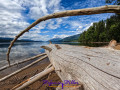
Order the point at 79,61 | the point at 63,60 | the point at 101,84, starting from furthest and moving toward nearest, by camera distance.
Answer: the point at 63,60, the point at 79,61, the point at 101,84

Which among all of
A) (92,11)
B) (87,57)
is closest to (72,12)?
(92,11)

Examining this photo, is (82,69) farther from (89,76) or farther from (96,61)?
(96,61)

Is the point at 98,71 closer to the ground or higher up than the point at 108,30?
closer to the ground

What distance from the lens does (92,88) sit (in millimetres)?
987

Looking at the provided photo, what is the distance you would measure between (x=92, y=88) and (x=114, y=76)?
356mm

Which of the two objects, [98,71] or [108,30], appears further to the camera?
[108,30]

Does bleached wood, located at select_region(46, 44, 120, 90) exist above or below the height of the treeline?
below

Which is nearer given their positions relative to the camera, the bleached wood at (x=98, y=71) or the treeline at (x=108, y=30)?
the bleached wood at (x=98, y=71)

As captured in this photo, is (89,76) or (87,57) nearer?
(89,76)

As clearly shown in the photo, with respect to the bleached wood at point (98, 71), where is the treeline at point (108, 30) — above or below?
above

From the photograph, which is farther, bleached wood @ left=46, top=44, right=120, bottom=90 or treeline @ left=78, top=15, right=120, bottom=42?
treeline @ left=78, top=15, right=120, bottom=42

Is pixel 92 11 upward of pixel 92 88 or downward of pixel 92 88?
upward

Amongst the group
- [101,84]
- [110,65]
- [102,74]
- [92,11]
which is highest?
[92,11]

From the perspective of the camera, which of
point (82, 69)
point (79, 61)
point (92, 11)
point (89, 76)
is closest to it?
point (92, 11)
